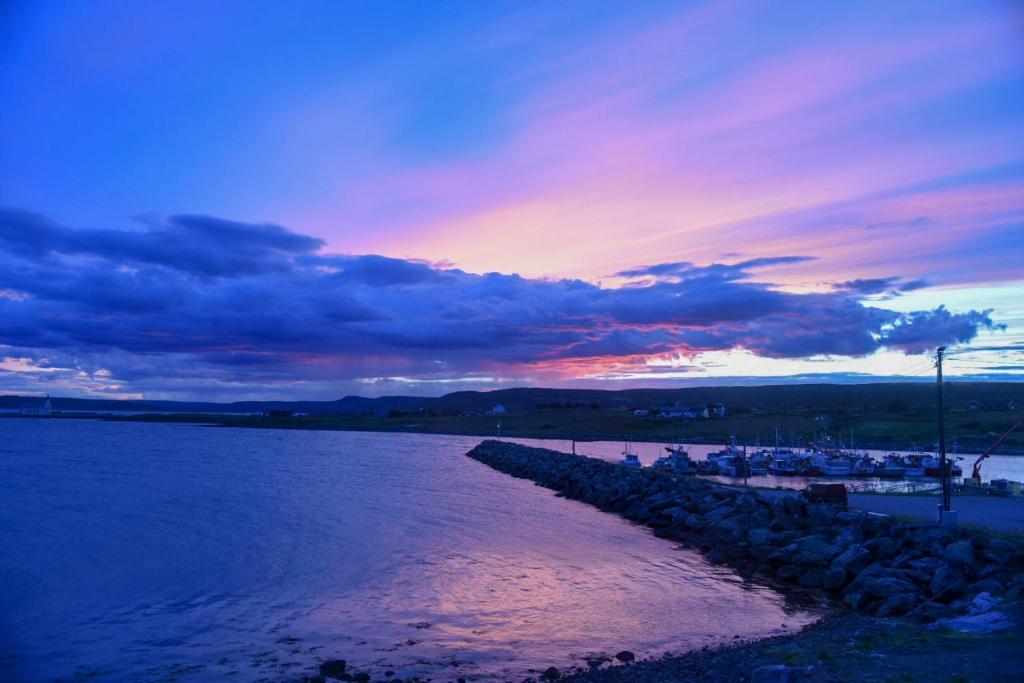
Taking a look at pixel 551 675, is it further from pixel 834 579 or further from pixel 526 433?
pixel 526 433

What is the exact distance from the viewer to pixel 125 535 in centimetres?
2481

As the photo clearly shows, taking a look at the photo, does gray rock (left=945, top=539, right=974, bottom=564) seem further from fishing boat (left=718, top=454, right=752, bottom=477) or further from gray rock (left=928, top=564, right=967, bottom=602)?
fishing boat (left=718, top=454, right=752, bottom=477)

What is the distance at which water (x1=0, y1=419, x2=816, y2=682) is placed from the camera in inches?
486

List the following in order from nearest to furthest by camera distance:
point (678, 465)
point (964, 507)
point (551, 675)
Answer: point (551, 675) → point (964, 507) → point (678, 465)

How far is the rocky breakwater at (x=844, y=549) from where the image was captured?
14266 millimetres

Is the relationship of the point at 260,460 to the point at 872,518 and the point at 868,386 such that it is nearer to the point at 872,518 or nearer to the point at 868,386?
the point at 872,518

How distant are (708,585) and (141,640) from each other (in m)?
12.1

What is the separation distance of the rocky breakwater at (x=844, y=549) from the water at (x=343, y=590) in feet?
4.03

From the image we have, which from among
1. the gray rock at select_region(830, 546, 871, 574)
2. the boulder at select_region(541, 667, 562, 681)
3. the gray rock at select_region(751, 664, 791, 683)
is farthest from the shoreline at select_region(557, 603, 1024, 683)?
the gray rock at select_region(830, 546, 871, 574)

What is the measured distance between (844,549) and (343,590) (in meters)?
12.1

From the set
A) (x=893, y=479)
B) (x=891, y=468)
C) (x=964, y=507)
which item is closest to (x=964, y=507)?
(x=964, y=507)

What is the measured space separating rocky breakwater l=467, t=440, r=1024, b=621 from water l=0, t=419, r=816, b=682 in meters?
1.23

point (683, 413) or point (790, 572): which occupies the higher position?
point (683, 413)

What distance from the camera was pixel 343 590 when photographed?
16.9 meters
